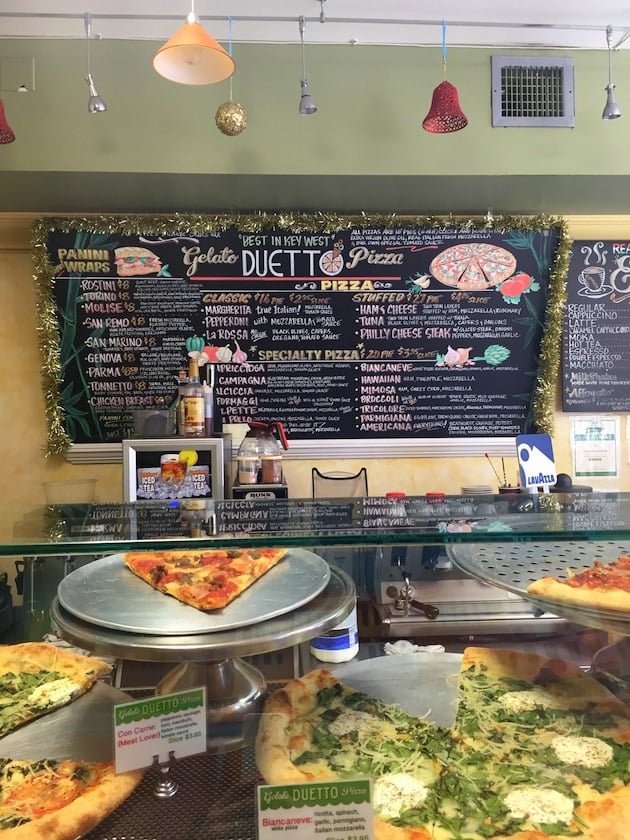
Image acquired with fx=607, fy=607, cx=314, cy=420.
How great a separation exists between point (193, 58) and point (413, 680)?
219cm

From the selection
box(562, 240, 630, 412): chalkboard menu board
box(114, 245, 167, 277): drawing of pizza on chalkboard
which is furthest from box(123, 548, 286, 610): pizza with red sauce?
box(562, 240, 630, 412): chalkboard menu board

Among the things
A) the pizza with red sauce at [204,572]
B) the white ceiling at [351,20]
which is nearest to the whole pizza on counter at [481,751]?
the pizza with red sauce at [204,572]

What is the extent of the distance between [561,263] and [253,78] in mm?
2238

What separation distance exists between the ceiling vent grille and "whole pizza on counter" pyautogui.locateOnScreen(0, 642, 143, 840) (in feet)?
11.0

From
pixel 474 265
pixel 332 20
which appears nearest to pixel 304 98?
pixel 332 20

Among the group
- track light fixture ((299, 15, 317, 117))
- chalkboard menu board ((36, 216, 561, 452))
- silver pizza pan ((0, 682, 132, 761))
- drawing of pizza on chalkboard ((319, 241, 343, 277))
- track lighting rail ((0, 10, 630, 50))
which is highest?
track lighting rail ((0, 10, 630, 50))

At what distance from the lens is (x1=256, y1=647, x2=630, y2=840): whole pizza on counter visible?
1080 millimetres

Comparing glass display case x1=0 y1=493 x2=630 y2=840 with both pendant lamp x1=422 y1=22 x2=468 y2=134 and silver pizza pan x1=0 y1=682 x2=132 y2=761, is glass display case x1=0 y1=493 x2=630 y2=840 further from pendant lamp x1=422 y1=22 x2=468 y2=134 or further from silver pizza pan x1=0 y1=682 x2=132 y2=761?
pendant lamp x1=422 y1=22 x2=468 y2=134

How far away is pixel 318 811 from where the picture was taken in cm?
98

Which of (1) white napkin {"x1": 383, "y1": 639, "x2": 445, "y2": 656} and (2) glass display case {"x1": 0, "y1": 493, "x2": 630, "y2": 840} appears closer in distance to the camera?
(2) glass display case {"x1": 0, "y1": 493, "x2": 630, "y2": 840}

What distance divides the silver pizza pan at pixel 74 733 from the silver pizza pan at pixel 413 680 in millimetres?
504

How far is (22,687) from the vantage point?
1321mm

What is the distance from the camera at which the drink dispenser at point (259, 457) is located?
3.41 meters

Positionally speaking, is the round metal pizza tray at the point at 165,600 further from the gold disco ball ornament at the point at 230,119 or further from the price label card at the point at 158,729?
the gold disco ball ornament at the point at 230,119
